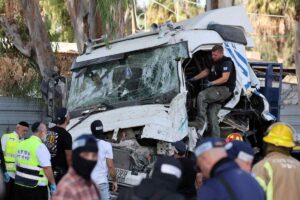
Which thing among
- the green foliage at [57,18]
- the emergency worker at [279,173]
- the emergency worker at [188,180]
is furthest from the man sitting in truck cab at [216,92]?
the green foliage at [57,18]

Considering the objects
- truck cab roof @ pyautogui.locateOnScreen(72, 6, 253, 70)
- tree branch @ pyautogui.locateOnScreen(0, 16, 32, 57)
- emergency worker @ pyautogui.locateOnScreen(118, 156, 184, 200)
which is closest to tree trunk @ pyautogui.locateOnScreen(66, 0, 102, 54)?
tree branch @ pyautogui.locateOnScreen(0, 16, 32, 57)

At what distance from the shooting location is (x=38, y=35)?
47.7 ft

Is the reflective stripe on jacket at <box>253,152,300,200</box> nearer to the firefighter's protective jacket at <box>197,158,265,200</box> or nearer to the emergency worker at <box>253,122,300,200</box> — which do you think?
the emergency worker at <box>253,122,300,200</box>

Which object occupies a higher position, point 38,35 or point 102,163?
point 38,35

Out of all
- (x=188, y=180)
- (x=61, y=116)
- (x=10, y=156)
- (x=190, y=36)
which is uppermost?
(x=190, y=36)

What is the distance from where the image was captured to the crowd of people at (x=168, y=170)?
4.37 meters

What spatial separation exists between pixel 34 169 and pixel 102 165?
82 cm

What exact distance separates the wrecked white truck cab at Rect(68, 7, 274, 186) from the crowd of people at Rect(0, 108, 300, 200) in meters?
0.54

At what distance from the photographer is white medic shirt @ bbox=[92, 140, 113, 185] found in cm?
789

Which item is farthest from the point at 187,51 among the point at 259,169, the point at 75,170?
the point at 75,170

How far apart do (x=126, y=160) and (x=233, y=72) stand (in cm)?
228

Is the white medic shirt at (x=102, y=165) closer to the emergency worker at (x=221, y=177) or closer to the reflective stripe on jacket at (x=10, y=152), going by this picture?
the reflective stripe on jacket at (x=10, y=152)

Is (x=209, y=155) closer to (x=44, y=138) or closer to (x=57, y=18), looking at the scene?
(x=44, y=138)

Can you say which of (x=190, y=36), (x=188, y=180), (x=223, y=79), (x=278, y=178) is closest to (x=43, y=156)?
(x=188, y=180)
